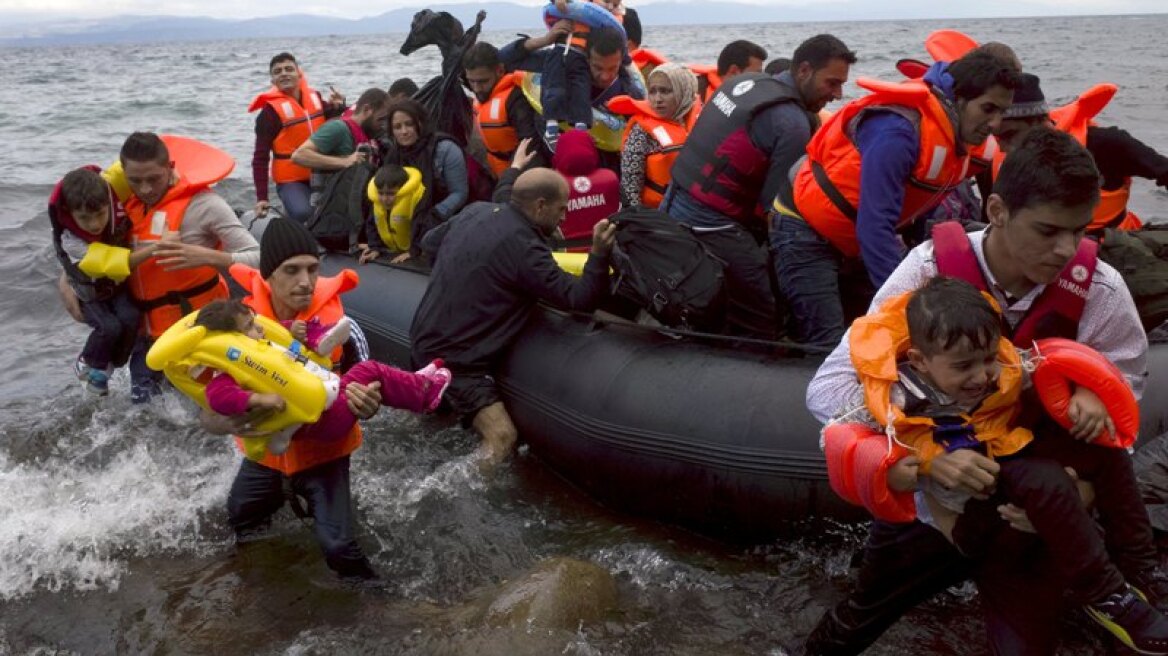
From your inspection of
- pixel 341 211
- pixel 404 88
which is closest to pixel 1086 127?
pixel 341 211

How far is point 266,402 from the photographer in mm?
3266

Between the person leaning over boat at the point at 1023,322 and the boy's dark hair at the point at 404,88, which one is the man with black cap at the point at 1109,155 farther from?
the boy's dark hair at the point at 404,88

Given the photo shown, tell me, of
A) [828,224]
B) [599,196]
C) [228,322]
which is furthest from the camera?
[599,196]

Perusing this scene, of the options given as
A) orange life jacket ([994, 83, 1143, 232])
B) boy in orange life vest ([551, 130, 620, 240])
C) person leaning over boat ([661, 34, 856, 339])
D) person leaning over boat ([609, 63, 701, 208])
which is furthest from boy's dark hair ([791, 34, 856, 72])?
boy in orange life vest ([551, 130, 620, 240])

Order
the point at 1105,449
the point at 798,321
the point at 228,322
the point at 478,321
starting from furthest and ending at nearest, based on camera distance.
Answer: the point at 478,321 → the point at 798,321 → the point at 228,322 → the point at 1105,449

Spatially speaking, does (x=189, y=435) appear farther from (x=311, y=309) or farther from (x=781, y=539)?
(x=781, y=539)

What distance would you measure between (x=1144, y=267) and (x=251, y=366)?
136 inches

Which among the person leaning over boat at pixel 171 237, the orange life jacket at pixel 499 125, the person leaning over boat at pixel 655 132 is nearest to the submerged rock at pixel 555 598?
the person leaning over boat at pixel 171 237

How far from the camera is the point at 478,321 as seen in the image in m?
4.59

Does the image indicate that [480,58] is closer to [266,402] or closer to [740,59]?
[740,59]

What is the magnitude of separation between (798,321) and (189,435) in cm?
343

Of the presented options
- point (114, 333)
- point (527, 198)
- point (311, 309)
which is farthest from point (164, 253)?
point (527, 198)

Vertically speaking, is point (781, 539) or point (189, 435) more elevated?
point (781, 539)

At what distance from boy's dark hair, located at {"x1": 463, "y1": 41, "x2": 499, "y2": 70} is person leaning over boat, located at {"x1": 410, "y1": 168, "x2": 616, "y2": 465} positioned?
222cm
